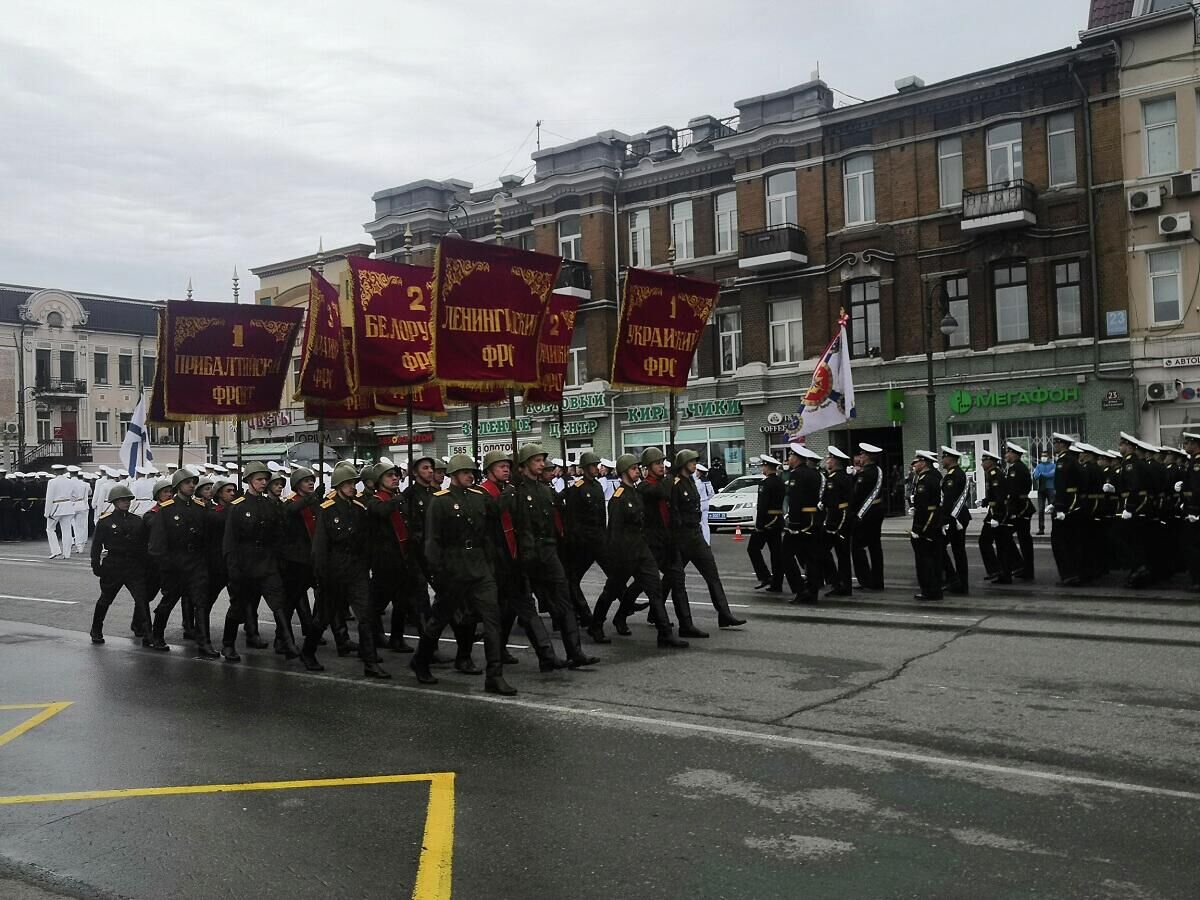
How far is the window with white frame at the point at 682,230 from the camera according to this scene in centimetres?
3573

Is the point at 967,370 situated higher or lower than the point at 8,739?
higher

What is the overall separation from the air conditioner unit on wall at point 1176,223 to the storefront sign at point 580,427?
1821 cm

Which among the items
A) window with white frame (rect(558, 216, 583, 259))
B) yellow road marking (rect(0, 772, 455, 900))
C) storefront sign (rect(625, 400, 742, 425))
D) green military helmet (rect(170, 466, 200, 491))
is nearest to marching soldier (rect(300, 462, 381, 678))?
green military helmet (rect(170, 466, 200, 491))

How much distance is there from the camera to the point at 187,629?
12.2 meters

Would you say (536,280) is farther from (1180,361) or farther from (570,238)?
(570,238)

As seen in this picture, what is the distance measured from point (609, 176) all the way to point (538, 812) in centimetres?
3330

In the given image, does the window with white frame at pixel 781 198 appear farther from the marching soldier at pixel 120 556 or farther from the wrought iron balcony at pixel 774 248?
the marching soldier at pixel 120 556

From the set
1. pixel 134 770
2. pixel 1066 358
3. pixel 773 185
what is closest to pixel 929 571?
pixel 134 770

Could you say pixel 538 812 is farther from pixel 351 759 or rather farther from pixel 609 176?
pixel 609 176

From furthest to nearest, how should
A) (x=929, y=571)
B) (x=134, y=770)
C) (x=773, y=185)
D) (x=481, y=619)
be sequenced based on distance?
(x=773, y=185) → (x=929, y=571) → (x=481, y=619) → (x=134, y=770)

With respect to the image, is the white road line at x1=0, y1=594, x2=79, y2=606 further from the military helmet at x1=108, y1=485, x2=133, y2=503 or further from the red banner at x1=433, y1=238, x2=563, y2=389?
the red banner at x1=433, y1=238, x2=563, y2=389

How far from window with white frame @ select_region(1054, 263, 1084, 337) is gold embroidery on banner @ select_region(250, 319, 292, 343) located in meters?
20.8

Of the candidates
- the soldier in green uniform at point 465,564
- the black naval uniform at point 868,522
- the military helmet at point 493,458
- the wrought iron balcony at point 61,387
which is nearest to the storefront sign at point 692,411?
the black naval uniform at point 868,522

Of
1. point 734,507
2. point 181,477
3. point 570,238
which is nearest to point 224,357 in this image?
point 181,477
